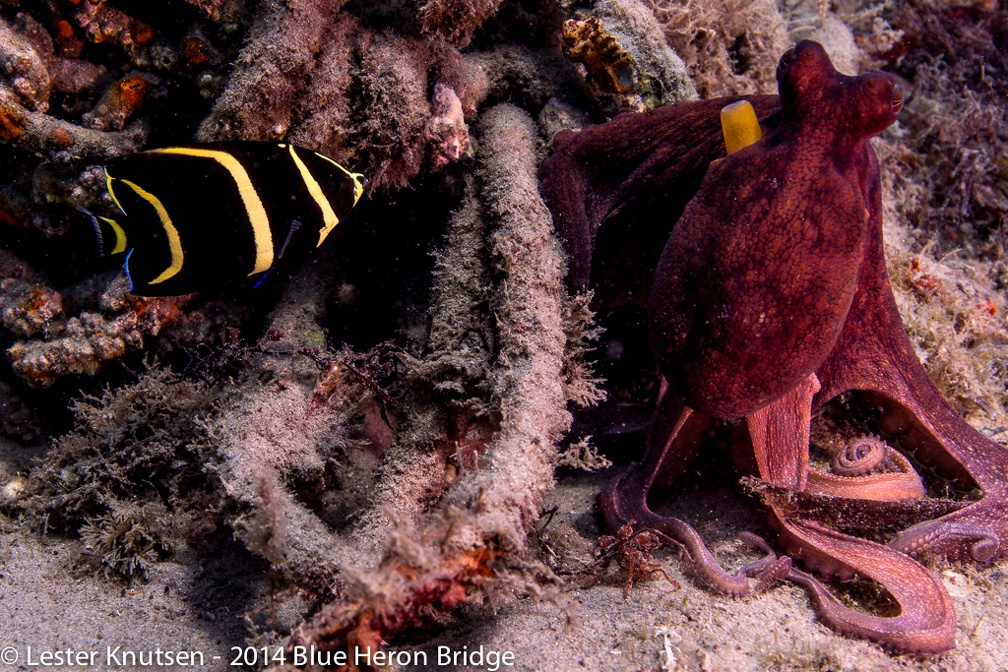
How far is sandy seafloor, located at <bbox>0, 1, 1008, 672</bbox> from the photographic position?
2.10 metres

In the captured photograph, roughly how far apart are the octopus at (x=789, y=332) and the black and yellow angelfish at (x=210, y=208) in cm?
133

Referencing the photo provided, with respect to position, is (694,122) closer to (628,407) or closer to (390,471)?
(628,407)

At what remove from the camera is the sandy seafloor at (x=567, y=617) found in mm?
2104

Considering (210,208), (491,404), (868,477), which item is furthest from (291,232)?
(868,477)

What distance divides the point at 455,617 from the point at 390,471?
0.67 meters

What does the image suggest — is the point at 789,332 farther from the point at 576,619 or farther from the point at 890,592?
the point at 576,619

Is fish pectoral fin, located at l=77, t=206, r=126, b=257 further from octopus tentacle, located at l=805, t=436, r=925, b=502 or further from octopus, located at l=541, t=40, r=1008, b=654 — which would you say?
octopus tentacle, located at l=805, t=436, r=925, b=502

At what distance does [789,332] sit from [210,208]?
228 centimetres

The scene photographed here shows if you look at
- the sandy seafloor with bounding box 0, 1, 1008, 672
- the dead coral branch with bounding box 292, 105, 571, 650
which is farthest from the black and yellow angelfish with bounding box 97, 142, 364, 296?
the sandy seafloor with bounding box 0, 1, 1008, 672

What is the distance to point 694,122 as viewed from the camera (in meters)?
2.74

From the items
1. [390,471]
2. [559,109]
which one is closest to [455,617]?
[390,471]

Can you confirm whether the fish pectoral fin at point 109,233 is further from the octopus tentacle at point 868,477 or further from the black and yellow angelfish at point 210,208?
the octopus tentacle at point 868,477

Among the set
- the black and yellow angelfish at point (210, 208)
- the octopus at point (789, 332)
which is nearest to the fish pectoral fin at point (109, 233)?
the black and yellow angelfish at point (210, 208)

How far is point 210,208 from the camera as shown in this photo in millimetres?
2090
